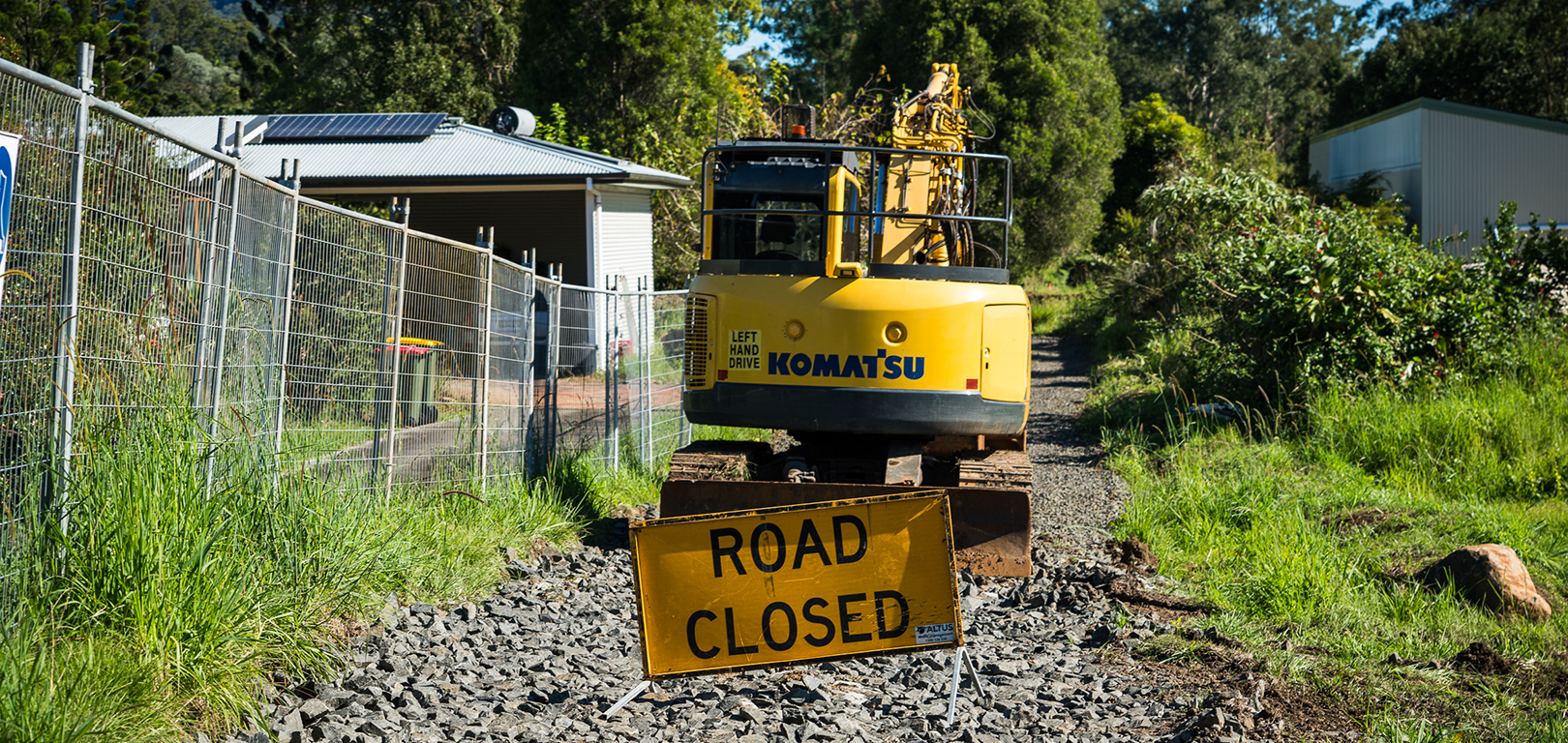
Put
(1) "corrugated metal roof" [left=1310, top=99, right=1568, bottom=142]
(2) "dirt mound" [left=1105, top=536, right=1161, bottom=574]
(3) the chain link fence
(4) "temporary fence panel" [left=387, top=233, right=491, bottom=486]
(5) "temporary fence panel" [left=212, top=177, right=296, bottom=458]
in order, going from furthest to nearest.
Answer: (1) "corrugated metal roof" [left=1310, top=99, right=1568, bottom=142], (2) "dirt mound" [left=1105, top=536, right=1161, bottom=574], (4) "temporary fence panel" [left=387, top=233, right=491, bottom=486], (5) "temporary fence panel" [left=212, top=177, right=296, bottom=458], (3) the chain link fence

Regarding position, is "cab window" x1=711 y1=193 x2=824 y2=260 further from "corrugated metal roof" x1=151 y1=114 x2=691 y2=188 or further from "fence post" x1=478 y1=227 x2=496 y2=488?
"corrugated metal roof" x1=151 y1=114 x2=691 y2=188

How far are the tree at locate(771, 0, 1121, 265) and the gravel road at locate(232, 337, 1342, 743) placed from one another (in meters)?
24.8

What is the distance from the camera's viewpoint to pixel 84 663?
356cm

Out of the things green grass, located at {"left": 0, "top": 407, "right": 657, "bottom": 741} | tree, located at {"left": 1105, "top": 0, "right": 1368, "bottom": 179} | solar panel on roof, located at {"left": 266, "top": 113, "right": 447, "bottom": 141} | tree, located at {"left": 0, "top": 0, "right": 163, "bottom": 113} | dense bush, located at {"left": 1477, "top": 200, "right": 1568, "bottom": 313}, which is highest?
tree, located at {"left": 1105, "top": 0, "right": 1368, "bottom": 179}

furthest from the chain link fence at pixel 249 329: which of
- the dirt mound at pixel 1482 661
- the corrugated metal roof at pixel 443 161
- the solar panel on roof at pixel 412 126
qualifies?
the solar panel on roof at pixel 412 126

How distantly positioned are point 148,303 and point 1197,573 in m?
6.21

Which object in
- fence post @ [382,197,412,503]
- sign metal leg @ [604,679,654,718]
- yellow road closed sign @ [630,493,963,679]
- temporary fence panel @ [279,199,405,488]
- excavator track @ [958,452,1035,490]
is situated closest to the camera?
sign metal leg @ [604,679,654,718]

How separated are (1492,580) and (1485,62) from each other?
142 ft

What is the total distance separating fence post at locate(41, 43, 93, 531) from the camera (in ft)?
13.2

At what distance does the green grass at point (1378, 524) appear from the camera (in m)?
5.46

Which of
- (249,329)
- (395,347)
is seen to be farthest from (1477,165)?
(249,329)

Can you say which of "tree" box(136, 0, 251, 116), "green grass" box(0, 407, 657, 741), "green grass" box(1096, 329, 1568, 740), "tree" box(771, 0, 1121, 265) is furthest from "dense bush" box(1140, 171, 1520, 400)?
"tree" box(136, 0, 251, 116)

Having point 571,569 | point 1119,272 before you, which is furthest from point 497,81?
point 571,569

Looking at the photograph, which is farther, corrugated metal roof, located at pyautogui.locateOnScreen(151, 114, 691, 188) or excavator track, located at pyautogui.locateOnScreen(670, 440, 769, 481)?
corrugated metal roof, located at pyautogui.locateOnScreen(151, 114, 691, 188)
